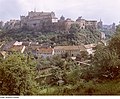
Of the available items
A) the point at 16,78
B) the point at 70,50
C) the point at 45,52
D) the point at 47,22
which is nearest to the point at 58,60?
the point at 70,50

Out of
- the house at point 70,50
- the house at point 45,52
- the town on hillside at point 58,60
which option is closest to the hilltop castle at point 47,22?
the town on hillside at point 58,60

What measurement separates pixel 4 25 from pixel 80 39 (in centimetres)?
861

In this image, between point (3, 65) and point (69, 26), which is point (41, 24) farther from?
point (3, 65)

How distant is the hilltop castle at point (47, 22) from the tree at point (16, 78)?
14421 millimetres

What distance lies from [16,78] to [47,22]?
16.3 m

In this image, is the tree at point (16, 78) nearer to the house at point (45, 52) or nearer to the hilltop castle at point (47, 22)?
the house at point (45, 52)

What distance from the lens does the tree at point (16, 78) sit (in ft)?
8.25

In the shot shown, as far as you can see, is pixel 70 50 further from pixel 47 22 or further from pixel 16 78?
pixel 16 78

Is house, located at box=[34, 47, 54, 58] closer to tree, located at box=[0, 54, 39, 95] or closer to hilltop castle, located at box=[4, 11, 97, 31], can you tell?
hilltop castle, located at box=[4, 11, 97, 31]

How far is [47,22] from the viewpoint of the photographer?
61.2 ft

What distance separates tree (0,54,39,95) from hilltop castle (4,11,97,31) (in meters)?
14.4

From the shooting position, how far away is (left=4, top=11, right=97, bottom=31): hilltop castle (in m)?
17.6

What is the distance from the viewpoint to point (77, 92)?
2.56 meters

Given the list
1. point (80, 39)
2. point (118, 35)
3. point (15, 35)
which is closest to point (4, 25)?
point (15, 35)
